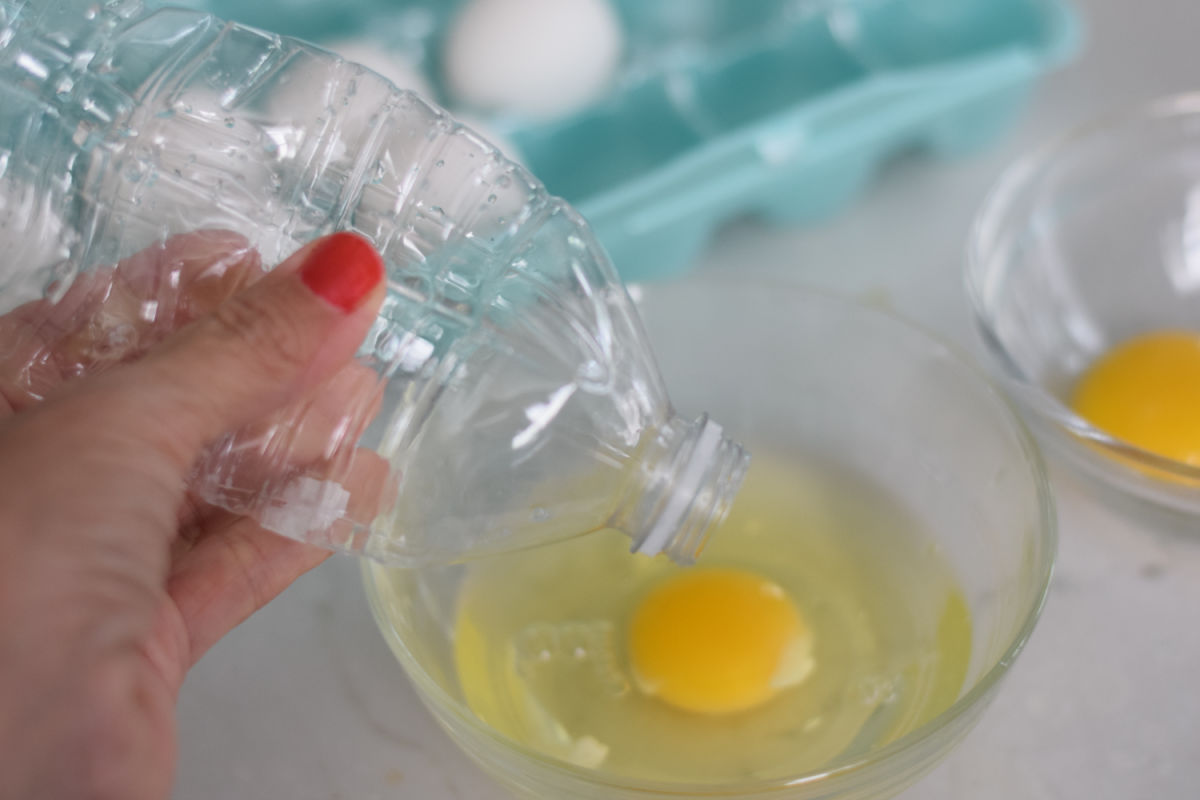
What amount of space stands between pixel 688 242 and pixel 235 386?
2.31ft

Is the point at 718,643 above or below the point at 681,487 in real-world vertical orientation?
below

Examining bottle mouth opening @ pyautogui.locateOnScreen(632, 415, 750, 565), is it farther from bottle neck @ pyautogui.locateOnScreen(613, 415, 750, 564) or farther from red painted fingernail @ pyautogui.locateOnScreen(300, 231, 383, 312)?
red painted fingernail @ pyautogui.locateOnScreen(300, 231, 383, 312)

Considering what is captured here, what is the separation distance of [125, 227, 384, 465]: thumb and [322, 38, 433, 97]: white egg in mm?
642

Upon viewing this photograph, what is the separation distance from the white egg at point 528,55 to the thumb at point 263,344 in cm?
75

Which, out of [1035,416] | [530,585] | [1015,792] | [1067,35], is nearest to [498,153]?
[530,585]

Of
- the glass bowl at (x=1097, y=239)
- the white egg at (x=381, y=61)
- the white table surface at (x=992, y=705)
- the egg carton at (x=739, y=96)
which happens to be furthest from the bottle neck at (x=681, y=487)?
the white egg at (x=381, y=61)

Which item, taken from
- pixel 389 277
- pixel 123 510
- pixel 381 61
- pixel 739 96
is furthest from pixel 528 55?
pixel 123 510

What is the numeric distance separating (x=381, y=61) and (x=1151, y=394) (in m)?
0.94

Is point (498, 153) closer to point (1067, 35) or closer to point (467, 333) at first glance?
point (467, 333)

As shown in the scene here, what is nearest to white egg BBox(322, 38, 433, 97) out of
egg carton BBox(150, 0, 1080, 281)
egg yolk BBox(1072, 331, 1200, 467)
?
egg carton BBox(150, 0, 1080, 281)

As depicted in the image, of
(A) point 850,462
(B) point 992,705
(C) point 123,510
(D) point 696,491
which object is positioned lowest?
(B) point 992,705

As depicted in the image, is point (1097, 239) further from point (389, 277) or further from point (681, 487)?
point (389, 277)

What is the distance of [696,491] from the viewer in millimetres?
751

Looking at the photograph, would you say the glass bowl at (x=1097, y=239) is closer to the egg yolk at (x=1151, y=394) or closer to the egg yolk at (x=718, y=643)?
the egg yolk at (x=1151, y=394)
